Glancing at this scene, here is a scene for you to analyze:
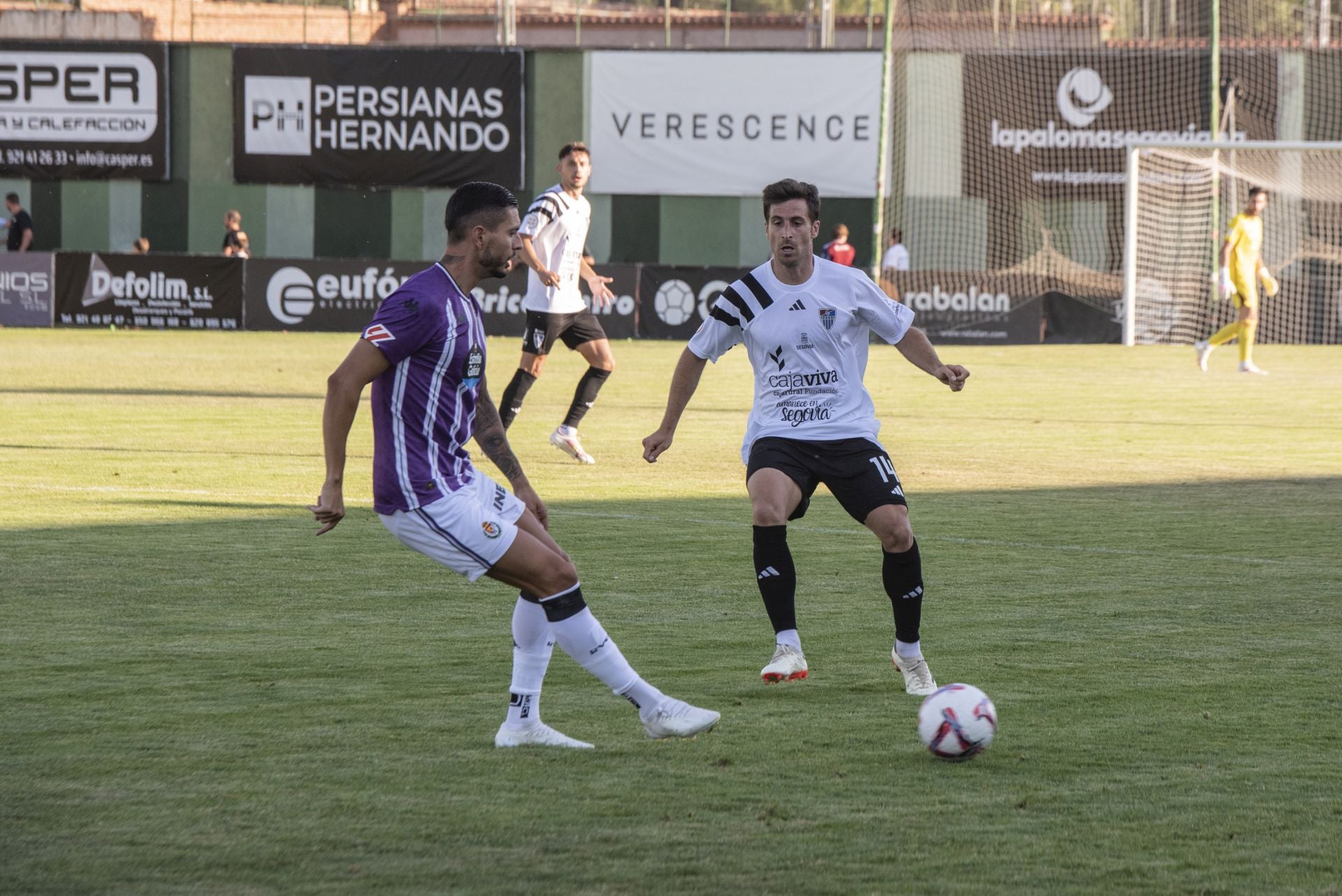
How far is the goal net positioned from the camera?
29438mm

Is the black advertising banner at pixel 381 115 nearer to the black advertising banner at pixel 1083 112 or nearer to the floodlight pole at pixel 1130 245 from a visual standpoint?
the black advertising banner at pixel 1083 112

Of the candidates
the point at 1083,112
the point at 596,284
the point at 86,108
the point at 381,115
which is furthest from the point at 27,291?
the point at 1083,112

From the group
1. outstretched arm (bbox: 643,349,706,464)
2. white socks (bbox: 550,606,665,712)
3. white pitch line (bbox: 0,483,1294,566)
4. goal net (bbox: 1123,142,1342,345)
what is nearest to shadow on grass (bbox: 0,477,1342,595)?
white pitch line (bbox: 0,483,1294,566)

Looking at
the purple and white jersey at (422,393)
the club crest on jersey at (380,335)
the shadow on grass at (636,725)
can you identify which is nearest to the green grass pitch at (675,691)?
the shadow on grass at (636,725)

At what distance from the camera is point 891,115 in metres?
35.0

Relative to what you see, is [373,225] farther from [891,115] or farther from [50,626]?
[50,626]

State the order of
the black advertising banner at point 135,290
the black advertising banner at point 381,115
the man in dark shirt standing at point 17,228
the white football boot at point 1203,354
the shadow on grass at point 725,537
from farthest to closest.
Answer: the black advertising banner at point 381,115
the man in dark shirt standing at point 17,228
the black advertising banner at point 135,290
the white football boot at point 1203,354
the shadow on grass at point 725,537

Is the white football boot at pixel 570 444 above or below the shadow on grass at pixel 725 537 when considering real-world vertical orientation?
above

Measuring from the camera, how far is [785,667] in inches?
251

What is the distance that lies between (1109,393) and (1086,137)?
606 inches

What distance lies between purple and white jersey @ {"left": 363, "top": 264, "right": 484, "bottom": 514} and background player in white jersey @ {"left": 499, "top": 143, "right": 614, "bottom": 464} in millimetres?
8055

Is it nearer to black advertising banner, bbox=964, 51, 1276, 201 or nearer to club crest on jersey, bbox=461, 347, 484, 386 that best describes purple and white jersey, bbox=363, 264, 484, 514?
club crest on jersey, bbox=461, 347, 484, 386

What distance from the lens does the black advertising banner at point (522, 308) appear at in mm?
28953

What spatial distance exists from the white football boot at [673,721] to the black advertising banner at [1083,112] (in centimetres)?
2967
